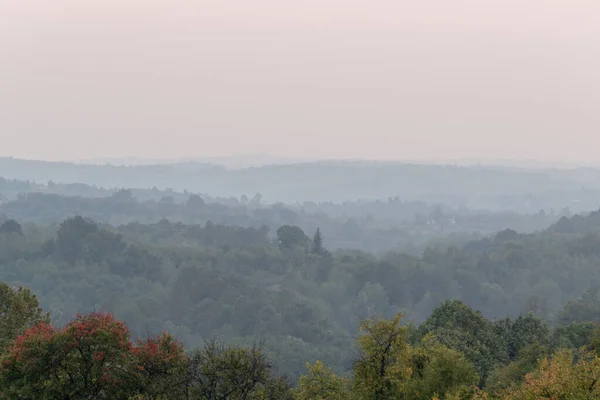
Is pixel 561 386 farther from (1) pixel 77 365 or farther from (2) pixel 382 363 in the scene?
(1) pixel 77 365

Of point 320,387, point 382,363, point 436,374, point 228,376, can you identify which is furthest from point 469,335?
point 228,376

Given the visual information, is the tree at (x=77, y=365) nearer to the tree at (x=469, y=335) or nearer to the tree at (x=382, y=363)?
the tree at (x=382, y=363)

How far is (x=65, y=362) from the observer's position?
30.8 metres

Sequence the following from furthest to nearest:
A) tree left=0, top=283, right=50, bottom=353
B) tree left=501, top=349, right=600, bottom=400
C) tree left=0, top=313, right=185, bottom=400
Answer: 1. tree left=0, top=283, right=50, bottom=353
2. tree left=0, top=313, right=185, bottom=400
3. tree left=501, top=349, right=600, bottom=400

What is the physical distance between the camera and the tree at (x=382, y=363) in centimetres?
3409

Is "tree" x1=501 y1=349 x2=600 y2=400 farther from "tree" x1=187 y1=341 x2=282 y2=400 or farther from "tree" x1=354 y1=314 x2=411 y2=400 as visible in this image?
"tree" x1=187 y1=341 x2=282 y2=400

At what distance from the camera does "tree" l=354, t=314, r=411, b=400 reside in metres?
34.1

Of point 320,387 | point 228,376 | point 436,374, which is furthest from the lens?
point 436,374

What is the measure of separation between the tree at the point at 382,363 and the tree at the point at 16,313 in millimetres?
21968

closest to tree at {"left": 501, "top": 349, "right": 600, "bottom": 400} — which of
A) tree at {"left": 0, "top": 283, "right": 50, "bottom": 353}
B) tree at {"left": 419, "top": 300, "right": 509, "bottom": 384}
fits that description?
tree at {"left": 419, "top": 300, "right": 509, "bottom": 384}

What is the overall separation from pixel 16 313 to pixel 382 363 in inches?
1011

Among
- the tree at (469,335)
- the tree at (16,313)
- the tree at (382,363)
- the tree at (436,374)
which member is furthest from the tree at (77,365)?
the tree at (469,335)

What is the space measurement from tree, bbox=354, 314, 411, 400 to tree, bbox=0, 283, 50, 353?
2197cm

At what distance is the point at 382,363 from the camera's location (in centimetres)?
3466
